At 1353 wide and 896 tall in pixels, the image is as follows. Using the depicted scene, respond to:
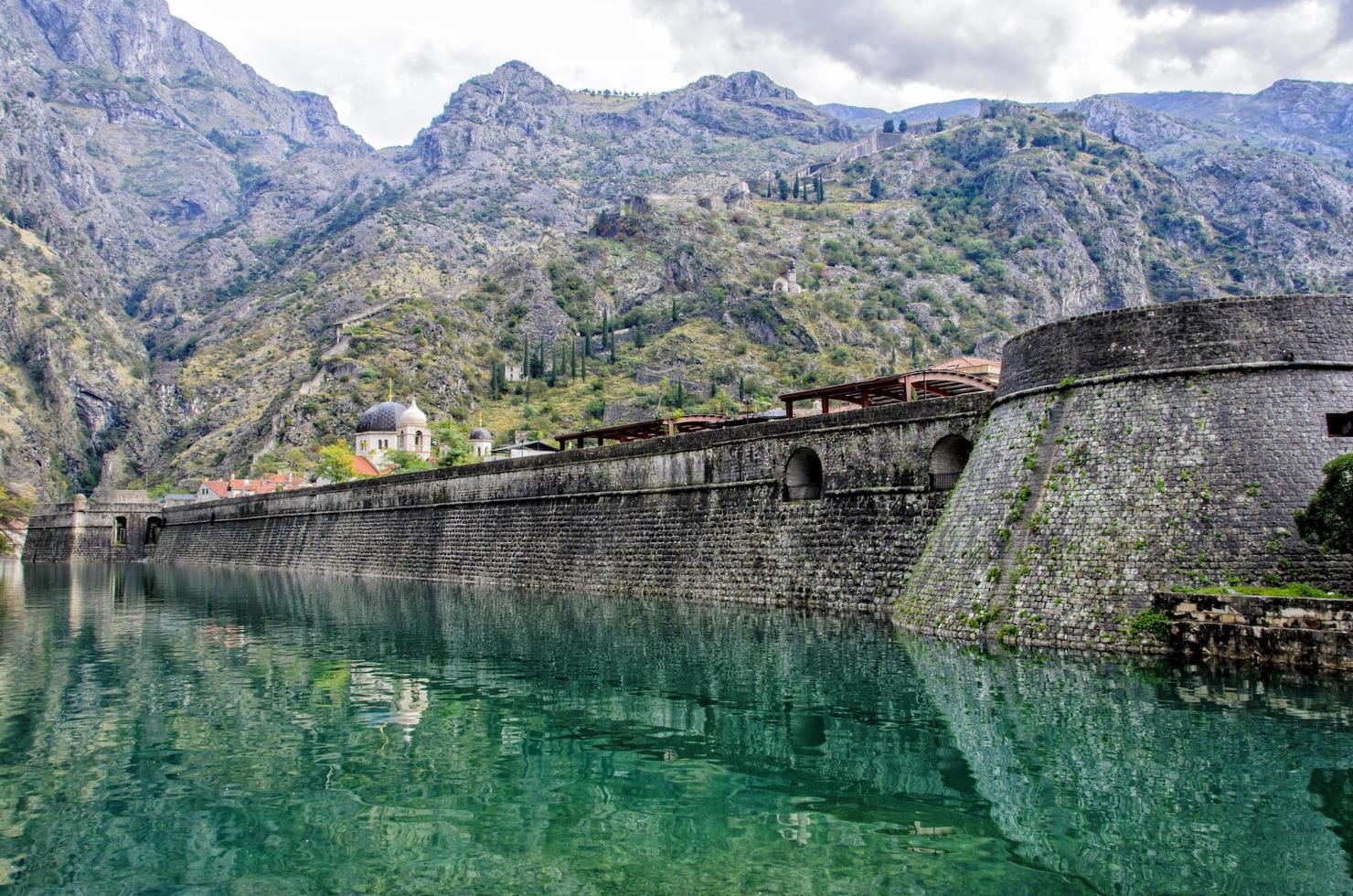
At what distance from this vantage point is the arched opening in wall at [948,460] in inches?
886

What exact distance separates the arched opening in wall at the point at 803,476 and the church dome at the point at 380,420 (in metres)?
A: 71.8

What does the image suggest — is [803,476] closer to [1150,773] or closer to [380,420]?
[1150,773]

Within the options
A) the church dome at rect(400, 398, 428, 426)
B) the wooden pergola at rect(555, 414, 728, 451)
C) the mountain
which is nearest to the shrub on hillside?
the wooden pergola at rect(555, 414, 728, 451)

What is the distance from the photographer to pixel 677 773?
10492mm

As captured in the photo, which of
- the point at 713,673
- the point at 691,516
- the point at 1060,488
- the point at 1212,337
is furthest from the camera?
the point at 691,516

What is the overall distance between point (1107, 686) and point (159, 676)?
48.2 ft

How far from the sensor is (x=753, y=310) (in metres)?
122

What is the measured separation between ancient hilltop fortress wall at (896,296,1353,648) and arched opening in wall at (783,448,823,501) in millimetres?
7650

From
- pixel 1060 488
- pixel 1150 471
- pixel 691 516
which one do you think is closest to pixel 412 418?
pixel 691 516

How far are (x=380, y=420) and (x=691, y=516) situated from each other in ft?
228

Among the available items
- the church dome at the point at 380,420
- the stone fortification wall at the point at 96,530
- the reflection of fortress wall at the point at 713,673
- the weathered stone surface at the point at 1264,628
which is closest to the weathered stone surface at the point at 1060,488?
the weathered stone surface at the point at 1264,628

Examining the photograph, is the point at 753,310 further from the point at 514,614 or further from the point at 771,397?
the point at 514,614

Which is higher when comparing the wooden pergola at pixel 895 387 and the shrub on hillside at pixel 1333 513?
the wooden pergola at pixel 895 387

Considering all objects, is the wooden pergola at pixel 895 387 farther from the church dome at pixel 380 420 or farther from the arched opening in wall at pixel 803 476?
the church dome at pixel 380 420
